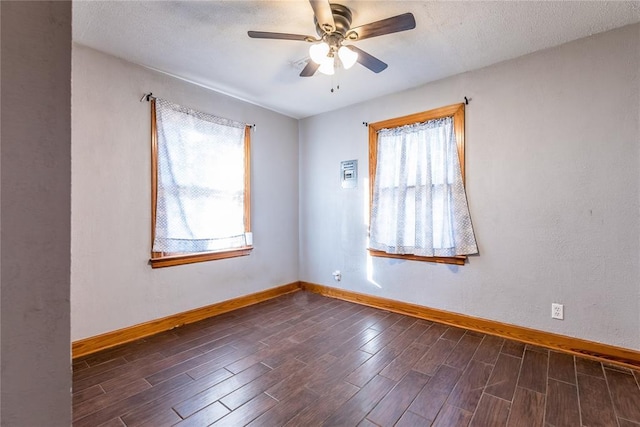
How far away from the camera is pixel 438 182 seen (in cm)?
300

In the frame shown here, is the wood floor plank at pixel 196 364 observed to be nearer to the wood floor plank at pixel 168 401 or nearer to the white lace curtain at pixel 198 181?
the wood floor plank at pixel 168 401

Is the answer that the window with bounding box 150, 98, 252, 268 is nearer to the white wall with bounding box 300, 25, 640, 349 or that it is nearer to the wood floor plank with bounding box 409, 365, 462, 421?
the white wall with bounding box 300, 25, 640, 349

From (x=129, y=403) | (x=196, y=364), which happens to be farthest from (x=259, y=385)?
(x=129, y=403)

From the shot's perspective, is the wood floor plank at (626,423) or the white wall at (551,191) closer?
the wood floor plank at (626,423)

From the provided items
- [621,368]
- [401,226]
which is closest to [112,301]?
[401,226]

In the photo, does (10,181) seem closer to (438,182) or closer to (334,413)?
(334,413)

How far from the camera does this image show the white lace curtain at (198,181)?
2.83 m

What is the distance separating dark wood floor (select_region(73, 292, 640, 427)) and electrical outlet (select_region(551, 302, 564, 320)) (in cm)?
28

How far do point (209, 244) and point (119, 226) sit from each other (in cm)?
86

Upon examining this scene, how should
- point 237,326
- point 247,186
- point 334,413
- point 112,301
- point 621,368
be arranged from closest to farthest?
point 334,413
point 621,368
point 112,301
point 237,326
point 247,186

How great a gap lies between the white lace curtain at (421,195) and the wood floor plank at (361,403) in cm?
148

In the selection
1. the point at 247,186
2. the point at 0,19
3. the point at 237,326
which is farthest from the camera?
the point at 247,186

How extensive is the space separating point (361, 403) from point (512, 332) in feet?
5.59

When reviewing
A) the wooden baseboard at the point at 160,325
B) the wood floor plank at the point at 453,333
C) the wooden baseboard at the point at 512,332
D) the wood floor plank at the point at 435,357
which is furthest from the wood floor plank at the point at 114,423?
the wooden baseboard at the point at 512,332
